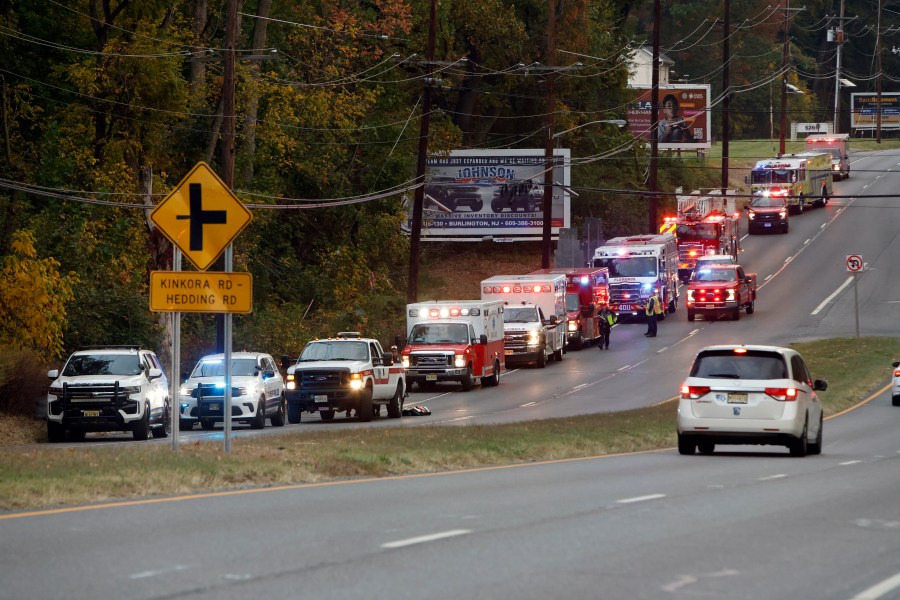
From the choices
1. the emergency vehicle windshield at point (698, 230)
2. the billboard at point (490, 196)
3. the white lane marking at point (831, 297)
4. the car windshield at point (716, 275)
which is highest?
the billboard at point (490, 196)

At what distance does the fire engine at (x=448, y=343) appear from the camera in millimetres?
45250

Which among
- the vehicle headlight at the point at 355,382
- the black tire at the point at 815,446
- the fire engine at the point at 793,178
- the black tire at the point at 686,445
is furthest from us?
the fire engine at the point at 793,178

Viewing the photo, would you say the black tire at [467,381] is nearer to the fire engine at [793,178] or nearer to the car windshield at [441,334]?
the car windshield at [441,334]

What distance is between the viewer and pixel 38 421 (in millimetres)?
34125

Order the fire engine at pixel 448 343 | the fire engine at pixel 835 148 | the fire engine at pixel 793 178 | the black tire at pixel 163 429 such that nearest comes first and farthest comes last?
the black tire at pixel 163 429, the fire engine at pixel 448 343, the fire engine at pixel 793 178, the fire engine at pixel 835 148

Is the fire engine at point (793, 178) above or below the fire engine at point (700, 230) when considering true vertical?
above

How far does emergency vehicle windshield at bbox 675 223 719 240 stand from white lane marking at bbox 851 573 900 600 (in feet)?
206

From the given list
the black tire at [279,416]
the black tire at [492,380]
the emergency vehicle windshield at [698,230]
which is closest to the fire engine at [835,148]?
the emergency vehicle windshield at [698,230]

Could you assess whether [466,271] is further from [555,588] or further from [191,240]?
[555,588]

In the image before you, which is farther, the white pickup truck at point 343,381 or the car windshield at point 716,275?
the car windshield at point 716,275

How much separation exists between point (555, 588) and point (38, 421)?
2563 cm

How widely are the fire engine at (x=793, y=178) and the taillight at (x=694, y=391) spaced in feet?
206

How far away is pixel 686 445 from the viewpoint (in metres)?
23.9

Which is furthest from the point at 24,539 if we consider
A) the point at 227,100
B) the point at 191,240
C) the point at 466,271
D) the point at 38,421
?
the point at 466,271
